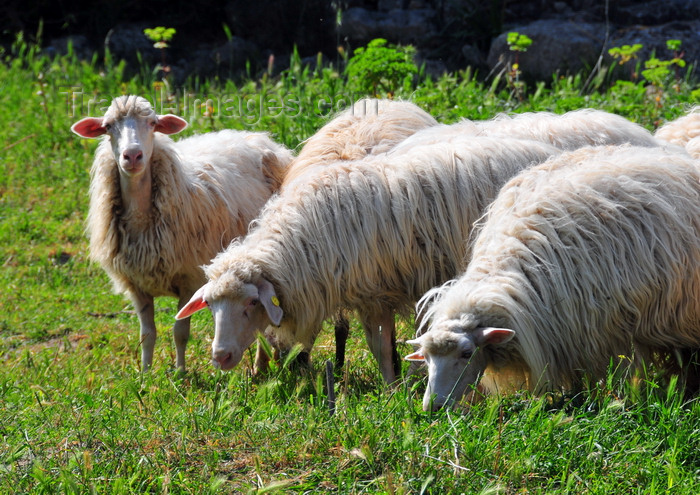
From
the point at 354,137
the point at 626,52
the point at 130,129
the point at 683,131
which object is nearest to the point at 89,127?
the point at 130,129

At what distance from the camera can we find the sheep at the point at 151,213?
5348 millimetres

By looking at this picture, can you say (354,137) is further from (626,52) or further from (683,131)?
(626,52)

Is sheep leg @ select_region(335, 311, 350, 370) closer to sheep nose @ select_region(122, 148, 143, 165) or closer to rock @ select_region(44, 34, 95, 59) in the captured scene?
sheep nose @ select_region(122, 148, 143, 165)

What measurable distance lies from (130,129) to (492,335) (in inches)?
108

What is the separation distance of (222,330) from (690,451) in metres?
2.25

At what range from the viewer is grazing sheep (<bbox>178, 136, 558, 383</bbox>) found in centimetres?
443

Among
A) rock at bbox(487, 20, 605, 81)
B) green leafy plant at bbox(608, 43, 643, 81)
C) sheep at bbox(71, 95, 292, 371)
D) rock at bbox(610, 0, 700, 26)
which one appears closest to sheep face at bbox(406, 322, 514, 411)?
sheep at bbox(71, 95, 292, 371)

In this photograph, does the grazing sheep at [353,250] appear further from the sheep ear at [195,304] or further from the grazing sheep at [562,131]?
the grazing sheep at [562,131]

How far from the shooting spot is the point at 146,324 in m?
5.49

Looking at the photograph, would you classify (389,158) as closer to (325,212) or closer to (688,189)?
(325,212)

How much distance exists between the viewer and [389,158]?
4938 mm

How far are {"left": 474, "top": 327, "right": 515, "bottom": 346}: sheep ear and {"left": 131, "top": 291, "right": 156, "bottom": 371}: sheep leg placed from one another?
246 centimetres

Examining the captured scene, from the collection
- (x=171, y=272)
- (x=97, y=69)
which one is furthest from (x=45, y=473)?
(x=97, y=69)

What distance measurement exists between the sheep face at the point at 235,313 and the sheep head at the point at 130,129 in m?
1.14
